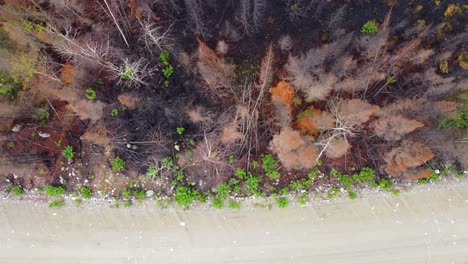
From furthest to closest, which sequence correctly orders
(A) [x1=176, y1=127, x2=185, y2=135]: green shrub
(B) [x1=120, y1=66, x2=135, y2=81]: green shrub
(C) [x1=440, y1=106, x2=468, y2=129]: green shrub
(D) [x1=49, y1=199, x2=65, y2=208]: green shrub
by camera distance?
(D) [x1=49, y1=199, x2=65, y2=208]: green shrub → (A) [x1=176, y1=127, x2=185, y2=135]: green shrub → (C) [x1=440, y1=106, x2=468, y2=129]: green shrub → (B) [x1=120, y1=66, x2=135, y2=81]: green shrub

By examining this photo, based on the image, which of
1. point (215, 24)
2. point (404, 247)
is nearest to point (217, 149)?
point (215, 24)

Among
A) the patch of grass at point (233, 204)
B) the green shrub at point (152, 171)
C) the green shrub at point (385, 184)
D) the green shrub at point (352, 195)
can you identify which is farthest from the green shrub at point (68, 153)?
the green shrub at point (385, 184)

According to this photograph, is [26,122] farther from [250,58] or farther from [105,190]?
[250,58]

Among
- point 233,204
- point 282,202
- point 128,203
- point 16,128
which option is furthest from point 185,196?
point 16,128

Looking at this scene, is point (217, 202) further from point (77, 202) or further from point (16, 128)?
point (16, 128)

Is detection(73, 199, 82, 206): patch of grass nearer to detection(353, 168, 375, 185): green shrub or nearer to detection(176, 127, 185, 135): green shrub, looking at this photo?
detection(176, 127, 185, 135): green shrub

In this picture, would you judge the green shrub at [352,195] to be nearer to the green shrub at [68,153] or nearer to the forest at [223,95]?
the forest at [223,95]

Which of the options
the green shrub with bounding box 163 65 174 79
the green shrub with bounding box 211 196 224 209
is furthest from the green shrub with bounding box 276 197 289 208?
the green shrub with bounding box 163 65 174 79
